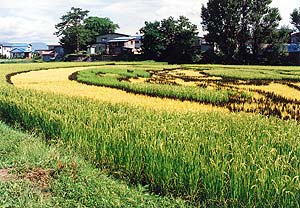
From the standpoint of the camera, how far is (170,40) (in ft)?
180

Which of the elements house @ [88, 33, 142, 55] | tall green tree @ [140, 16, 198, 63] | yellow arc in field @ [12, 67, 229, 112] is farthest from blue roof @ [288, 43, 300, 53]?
yellow arc in field @ [12, 67, 229, 112]

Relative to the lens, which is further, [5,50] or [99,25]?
[5,50]

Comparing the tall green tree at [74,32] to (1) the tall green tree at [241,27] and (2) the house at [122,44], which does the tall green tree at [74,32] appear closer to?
(2) the house at [122,44]

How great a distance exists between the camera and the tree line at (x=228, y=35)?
165 ft

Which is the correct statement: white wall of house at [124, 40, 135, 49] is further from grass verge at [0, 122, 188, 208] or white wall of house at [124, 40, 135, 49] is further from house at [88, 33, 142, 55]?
grass verge at [0, 122, 188, 208]

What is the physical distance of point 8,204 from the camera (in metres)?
4.88

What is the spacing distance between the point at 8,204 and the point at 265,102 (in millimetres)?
11549

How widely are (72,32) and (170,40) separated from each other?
28249mm

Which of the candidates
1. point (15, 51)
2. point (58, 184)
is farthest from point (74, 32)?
point (58, 184)

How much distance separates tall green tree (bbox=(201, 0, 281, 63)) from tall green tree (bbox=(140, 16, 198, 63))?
2.83 meters

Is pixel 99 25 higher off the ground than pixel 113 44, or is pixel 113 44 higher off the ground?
pixel 99 25

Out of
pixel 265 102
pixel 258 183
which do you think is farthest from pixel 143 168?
pixel 265 102

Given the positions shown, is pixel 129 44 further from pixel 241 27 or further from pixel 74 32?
pixel 241 27

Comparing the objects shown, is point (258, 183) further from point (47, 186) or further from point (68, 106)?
point (68, 106)
